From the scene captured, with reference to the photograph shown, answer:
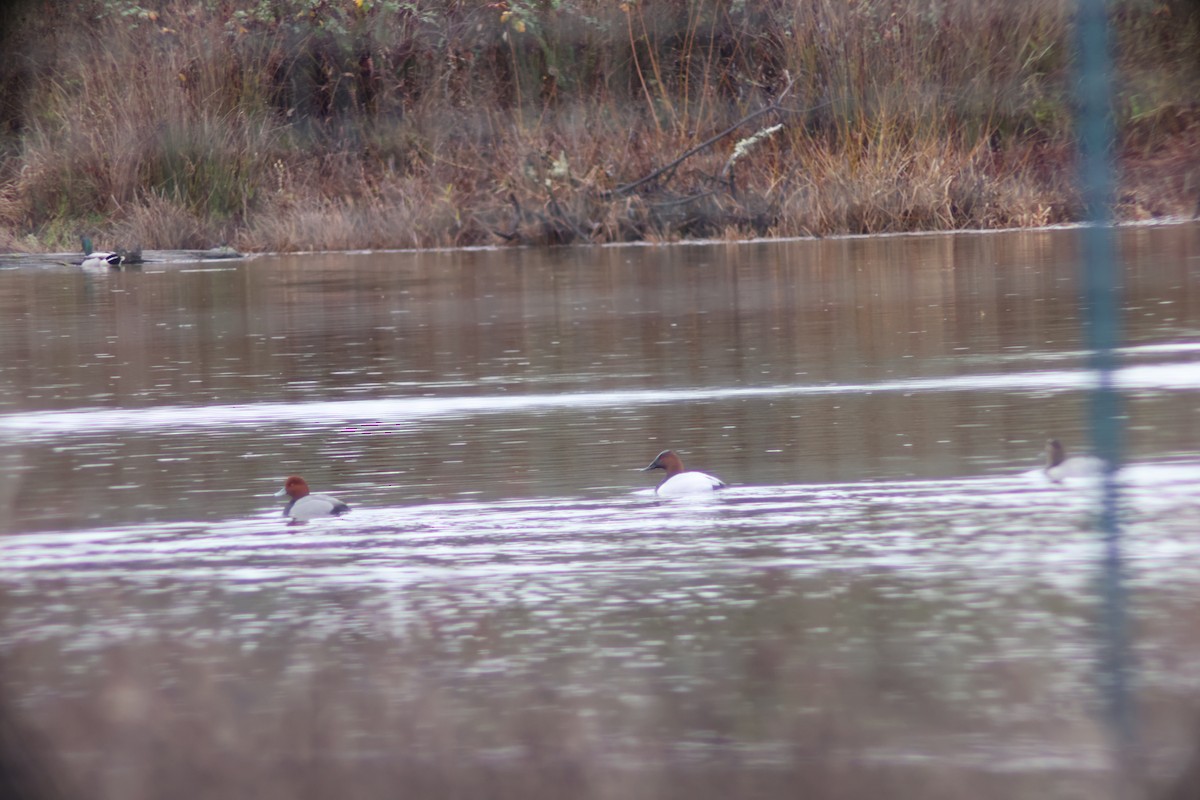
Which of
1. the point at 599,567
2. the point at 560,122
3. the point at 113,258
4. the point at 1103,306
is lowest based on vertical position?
the point at 599,567

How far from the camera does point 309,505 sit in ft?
15.1

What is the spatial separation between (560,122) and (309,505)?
13.2m

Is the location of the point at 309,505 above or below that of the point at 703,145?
below

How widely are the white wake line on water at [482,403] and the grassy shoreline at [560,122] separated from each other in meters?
8.44

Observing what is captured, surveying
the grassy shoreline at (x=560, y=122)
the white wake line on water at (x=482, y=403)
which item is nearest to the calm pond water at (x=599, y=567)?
the white wake line on water at (x=482, y=403)

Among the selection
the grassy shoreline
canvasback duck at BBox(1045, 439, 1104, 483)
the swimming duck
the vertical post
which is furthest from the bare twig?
the vertical post

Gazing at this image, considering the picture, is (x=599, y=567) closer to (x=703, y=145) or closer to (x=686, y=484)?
(x=686, y=484)

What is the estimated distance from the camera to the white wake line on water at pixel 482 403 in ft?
20.5

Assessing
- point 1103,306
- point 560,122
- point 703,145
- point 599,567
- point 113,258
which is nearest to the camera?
point 1103,306

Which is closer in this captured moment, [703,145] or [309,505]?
[309,505]

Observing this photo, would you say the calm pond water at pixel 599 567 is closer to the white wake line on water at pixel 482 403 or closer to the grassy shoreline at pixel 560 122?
the white wake line on water at pixel 482 403

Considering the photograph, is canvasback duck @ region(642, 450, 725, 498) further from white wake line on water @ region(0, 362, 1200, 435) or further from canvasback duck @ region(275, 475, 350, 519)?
white wake line on water @ region(0, 362, 1200, 435)

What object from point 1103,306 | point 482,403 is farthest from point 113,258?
point 1103,306

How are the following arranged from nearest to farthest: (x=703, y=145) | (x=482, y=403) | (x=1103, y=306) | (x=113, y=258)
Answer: (x=1103, y=306), (x=482, y=403), (x=113, y=258), (x=703, y=145)
